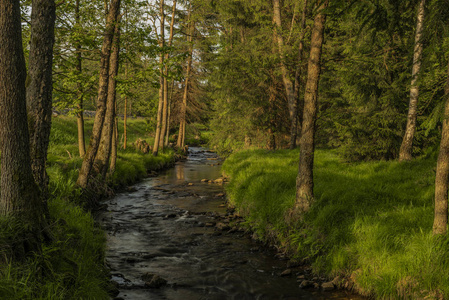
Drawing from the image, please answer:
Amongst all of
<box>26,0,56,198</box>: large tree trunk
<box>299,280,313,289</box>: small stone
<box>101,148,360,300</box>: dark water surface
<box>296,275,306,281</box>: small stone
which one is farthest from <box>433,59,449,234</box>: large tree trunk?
<box>26,0,56,198</box>: large tree trunk

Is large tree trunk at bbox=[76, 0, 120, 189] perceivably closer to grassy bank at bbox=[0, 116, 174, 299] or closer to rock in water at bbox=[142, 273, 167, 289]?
grassy bank at bbox=[0, 116, 174, 299]

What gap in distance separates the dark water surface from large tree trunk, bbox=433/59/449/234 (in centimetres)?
198

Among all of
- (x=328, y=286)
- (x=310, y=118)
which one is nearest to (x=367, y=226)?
(x=328, y=286)

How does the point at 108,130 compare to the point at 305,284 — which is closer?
the point at 305,284

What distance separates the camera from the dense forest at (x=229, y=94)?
4516 mm

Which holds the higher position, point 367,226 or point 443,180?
point 443,180

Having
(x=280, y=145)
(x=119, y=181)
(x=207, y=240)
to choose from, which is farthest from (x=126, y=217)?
(x=280, y=145)

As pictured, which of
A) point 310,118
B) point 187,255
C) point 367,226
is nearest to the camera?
point 367,226

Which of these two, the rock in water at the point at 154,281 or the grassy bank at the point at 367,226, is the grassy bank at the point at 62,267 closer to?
the rock in water at the point at 154,281

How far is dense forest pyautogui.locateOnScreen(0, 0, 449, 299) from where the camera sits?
4.52 m

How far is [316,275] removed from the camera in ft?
21.7

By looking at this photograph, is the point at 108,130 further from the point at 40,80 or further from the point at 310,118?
the point at 310,118

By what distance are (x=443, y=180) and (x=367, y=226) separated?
1749 mm

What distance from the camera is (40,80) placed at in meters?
5.56
